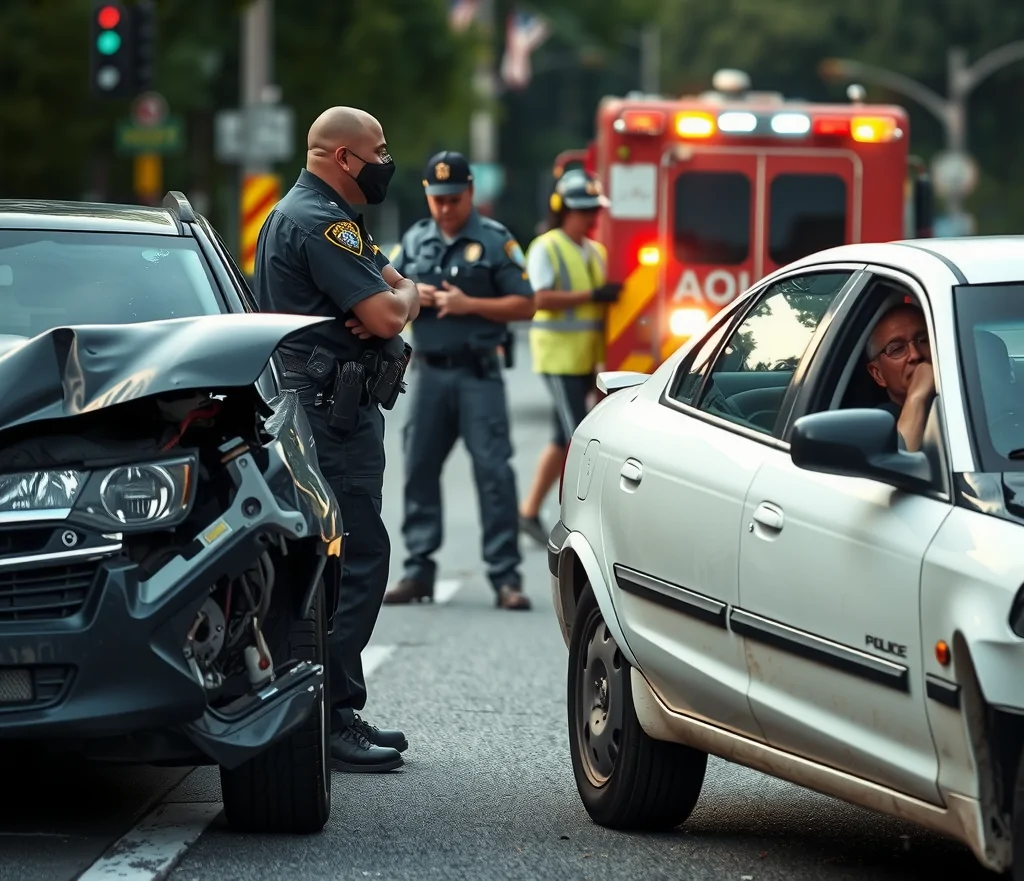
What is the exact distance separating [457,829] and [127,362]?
1.54 meters

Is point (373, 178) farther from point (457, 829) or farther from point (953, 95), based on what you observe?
point (953, 95)

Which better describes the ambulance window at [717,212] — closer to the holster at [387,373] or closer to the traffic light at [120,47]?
the traffic light at [120,47]

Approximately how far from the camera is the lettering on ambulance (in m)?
14.8

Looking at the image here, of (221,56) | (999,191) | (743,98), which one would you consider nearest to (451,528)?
(743,98)

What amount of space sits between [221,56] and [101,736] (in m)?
32.5

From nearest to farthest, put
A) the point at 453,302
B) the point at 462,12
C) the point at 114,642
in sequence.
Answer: the point at 114,642, the point at 453,302, the point at 462,12

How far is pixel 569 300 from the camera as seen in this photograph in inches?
514

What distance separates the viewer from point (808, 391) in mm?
5453

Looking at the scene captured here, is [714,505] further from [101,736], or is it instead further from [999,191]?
[999,191]

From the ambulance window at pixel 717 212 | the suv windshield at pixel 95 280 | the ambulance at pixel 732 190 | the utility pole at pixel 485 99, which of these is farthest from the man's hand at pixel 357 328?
the utility pole at pixel 485 99

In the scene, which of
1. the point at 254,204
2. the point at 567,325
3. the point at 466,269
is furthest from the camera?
the point at 254,204

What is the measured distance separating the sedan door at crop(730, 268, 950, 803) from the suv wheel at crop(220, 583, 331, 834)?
103 centimetres

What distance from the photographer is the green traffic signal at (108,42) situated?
2023cm

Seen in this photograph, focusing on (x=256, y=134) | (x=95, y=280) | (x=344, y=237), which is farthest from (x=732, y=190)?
(x=256, y=134)
